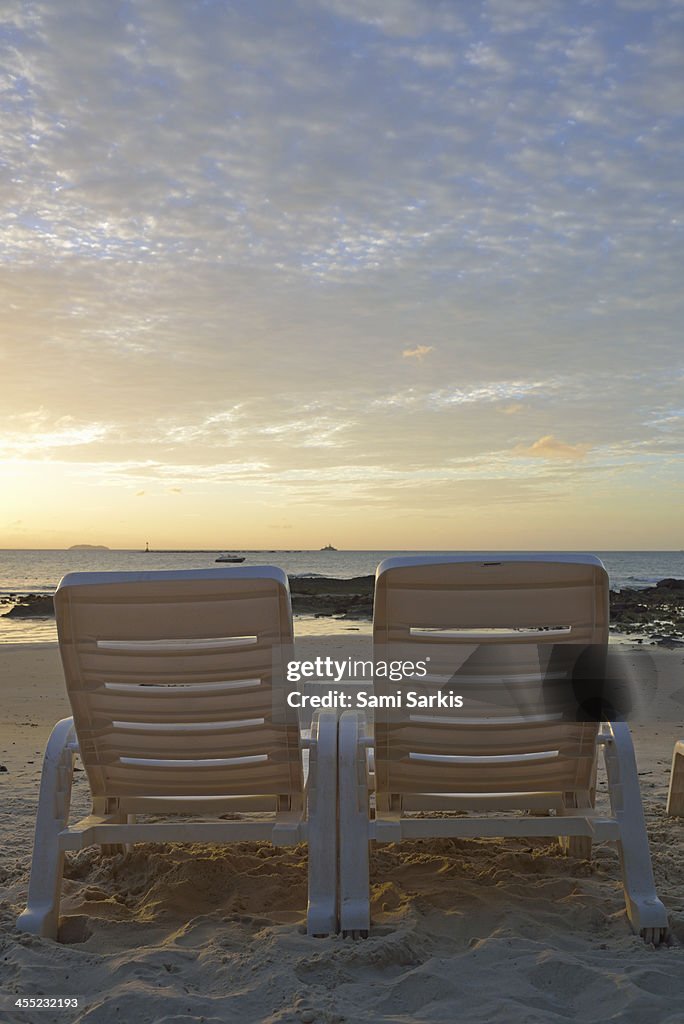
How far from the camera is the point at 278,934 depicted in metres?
3.07

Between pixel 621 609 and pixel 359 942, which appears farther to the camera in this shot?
pixel 621 609

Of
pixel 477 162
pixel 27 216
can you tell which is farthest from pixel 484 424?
pixel 27 216

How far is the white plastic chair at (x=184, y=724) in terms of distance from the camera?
3090 mm

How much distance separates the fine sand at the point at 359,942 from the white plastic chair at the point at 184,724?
270 mm

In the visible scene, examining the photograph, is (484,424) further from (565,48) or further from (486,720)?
(486,720)

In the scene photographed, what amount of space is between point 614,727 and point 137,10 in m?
8.87

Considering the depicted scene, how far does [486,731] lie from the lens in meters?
3.22

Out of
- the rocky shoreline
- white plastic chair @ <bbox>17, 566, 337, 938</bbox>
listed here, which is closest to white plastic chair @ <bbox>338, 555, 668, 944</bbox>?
white plastic chair @ <bbox>17, 566, 337, 938</bbox>

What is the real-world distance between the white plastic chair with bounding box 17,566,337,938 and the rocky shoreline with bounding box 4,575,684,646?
12.3m

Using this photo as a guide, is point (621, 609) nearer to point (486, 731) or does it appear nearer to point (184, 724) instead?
point (486, 731)

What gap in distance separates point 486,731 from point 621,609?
1864 cm

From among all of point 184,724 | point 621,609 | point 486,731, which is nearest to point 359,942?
point 486,731

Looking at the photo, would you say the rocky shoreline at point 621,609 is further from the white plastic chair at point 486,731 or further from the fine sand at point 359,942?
the white plastic chair at point 486,731

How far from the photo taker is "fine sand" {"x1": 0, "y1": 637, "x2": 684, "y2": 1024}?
2.54m
